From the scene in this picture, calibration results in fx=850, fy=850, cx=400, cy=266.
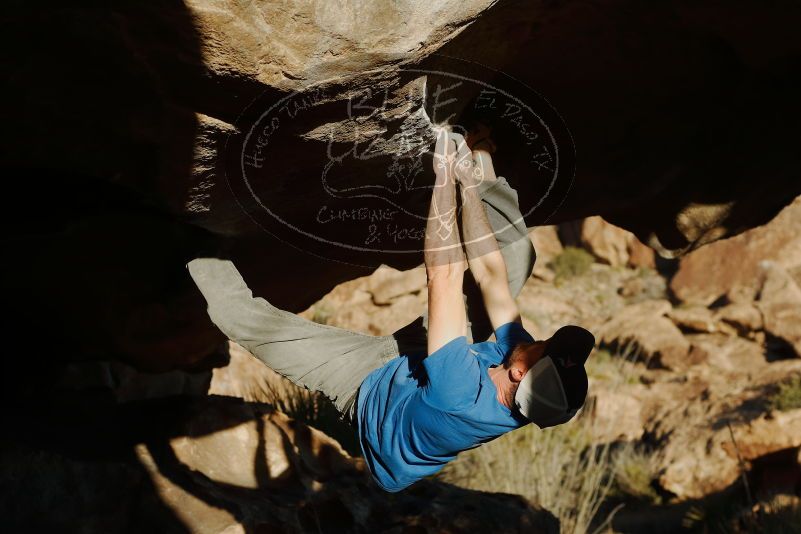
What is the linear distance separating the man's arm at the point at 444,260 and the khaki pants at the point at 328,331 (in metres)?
0.26

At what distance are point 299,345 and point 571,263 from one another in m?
10.0

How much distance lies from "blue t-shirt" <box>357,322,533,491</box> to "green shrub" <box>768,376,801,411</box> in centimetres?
513

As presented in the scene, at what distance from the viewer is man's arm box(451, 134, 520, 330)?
3.14m

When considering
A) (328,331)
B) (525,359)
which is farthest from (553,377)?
(328,331)

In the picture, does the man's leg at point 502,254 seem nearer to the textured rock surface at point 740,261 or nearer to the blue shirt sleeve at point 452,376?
the blue shirt sleeve at point 452,376

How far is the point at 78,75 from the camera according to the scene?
262cm

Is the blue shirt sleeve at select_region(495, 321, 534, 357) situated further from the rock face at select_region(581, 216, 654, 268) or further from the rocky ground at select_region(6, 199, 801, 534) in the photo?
the rock face at select_region(581, 216, 654, 268)

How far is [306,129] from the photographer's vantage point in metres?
2.92

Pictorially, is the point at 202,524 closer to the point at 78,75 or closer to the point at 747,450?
the point at 78,75

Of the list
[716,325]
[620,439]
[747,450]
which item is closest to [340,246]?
[747,450]

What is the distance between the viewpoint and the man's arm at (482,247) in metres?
3.14

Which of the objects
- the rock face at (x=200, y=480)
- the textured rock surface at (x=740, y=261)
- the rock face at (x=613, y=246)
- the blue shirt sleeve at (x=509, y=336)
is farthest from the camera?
the rock face at (x=613, y=246)
